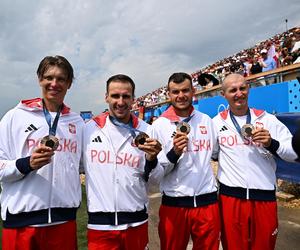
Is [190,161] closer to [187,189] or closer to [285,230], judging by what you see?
[187,189]

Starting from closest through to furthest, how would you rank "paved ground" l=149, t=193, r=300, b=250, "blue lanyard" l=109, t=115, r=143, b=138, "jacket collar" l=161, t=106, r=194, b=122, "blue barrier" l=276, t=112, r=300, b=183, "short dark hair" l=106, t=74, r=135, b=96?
"blue lanyard" l=109, t=115, r=143, b=138 < "short dark hair" l=106, t=74, r=135, b=96 < "jacket collar" l=161, t=106, r=194, b=122 < "paved ground" l=149, t=193, r=300, b=250 < "blue barrier" l=276, t=112, r=300, b=183

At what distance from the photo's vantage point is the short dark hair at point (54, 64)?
2.84m

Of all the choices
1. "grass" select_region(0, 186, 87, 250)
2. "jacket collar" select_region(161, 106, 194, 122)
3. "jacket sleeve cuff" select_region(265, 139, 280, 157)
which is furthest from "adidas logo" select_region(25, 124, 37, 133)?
"grass" select_region(0, 186, 87, 250)

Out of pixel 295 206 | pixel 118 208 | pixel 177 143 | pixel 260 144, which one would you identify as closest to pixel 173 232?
pixel 118 208

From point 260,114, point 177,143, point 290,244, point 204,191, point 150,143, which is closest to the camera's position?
point 150,143

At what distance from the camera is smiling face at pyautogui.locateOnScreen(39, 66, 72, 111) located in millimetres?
2814

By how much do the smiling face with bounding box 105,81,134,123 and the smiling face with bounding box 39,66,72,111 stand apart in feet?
1.49

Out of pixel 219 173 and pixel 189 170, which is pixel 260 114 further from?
pixel 189 170

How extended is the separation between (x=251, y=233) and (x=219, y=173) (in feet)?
2.28

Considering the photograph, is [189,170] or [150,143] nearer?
[150,143]

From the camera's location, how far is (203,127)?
3.48 metres

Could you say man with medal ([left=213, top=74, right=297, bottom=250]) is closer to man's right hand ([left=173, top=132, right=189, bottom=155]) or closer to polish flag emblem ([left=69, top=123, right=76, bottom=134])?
man's right hand ([left=173, top=132, right=189, bottom=155])

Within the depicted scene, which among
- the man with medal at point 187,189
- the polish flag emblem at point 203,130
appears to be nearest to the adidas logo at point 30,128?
the man with medal at point 187,189

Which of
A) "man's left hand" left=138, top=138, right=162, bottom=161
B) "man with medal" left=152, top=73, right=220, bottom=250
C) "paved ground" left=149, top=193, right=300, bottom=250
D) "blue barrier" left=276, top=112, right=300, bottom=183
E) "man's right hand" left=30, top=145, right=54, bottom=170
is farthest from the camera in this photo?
"blue barrier" left=276, top=112, right=300, bottom=183
